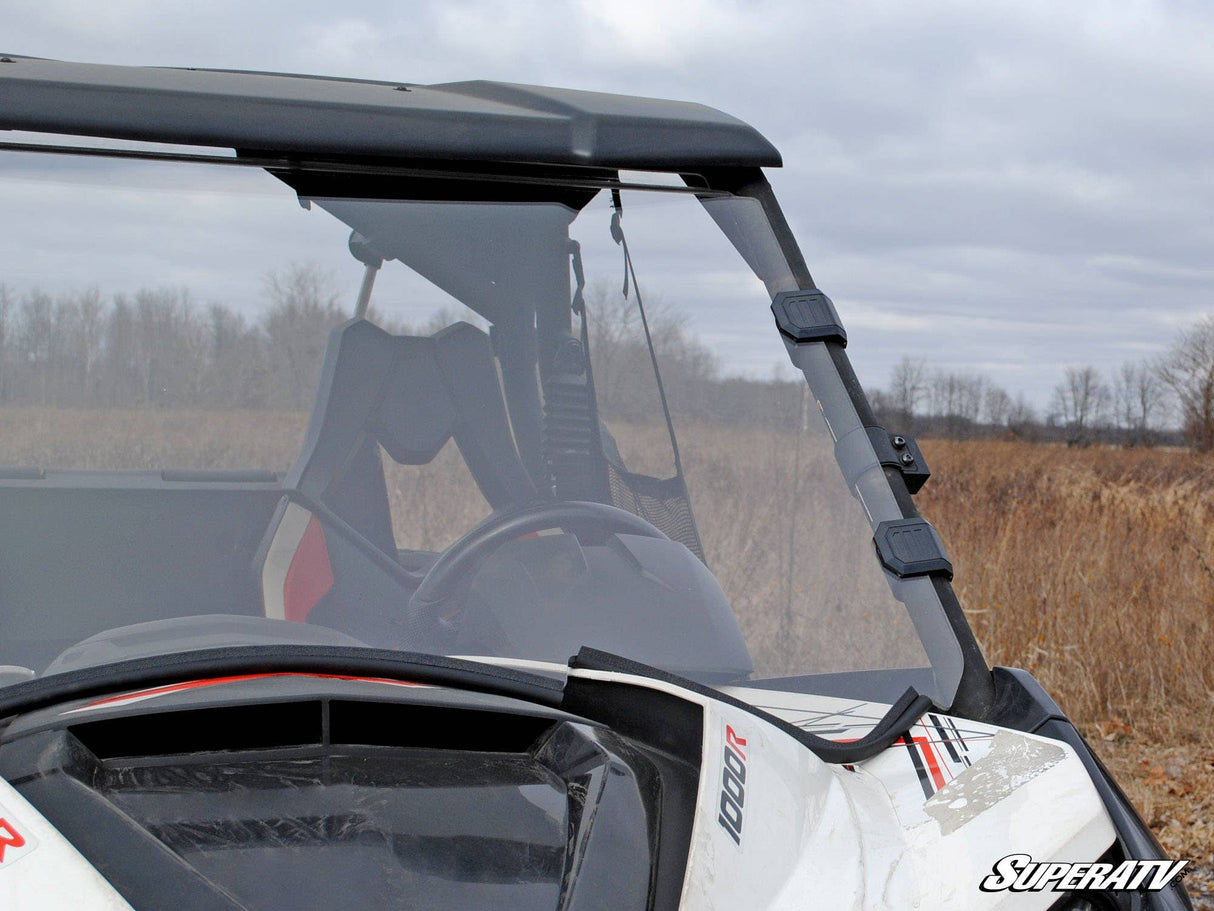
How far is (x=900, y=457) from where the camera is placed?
1597mm

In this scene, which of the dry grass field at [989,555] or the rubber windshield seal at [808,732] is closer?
the rubber windshield seal at [808,732]

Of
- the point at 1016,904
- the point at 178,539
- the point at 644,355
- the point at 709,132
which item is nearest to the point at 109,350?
the point at 178,539

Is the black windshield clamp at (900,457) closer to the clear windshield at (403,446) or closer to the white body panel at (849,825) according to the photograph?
the clear windshield at (403,446)

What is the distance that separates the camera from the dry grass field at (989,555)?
1472 millimetres

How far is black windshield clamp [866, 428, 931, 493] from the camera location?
1.59 meters

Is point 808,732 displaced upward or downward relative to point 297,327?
downward

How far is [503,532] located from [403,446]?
0.17m

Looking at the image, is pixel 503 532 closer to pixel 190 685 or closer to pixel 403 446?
pixel 403 446

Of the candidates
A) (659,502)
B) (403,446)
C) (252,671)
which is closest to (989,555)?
(659,502)

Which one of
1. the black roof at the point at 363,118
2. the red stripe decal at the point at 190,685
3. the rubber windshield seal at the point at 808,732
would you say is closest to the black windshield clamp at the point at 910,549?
the rubber windshield seal at the point at 808,732

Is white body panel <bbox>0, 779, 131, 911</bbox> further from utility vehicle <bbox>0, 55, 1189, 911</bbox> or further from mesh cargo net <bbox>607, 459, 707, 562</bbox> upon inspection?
mesh cargo net <bbox>607, 459, 707, 562</bbox>

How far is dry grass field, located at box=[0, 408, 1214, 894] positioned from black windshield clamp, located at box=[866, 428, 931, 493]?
0.09 metres

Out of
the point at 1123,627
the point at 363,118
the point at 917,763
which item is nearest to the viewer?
the point at 917,763

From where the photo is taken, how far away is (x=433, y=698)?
109 cm
